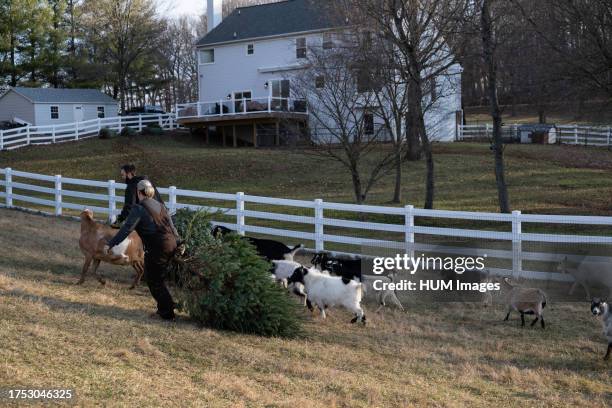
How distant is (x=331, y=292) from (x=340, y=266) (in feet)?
4.78

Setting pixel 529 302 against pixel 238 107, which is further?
pixel 238 107

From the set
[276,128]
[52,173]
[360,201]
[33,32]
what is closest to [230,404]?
[360,201]

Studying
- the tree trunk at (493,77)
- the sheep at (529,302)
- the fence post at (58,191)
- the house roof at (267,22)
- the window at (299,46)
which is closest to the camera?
the sheep at (529,302)

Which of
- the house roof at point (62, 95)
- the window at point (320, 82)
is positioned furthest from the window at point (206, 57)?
the window at point (320, 82)

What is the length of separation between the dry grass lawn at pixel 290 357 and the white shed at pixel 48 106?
3522cm

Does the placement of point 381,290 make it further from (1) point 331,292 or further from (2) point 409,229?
(2) point 409,229

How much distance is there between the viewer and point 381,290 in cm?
1083

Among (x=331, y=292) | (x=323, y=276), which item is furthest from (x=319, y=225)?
(x=331, y=292)

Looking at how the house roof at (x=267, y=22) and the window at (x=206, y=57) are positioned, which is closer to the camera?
the house roof at (x=267, y=22)

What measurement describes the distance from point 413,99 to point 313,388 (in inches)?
599

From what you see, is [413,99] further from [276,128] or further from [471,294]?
[276,128]

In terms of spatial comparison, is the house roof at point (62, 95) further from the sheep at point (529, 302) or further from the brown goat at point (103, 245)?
the sheep at point (529, 302)

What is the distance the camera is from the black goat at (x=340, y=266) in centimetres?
1088

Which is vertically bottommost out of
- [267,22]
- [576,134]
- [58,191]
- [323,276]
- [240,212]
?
[323,276]
